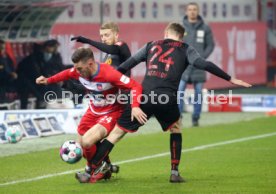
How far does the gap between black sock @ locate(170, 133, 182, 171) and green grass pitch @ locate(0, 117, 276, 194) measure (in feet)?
0.78

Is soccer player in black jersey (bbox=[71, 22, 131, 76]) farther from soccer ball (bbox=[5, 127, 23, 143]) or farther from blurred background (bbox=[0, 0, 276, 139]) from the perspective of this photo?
blurred background (bbox=[0, 0, 276, 139])

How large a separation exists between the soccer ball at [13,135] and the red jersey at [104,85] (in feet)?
14.9

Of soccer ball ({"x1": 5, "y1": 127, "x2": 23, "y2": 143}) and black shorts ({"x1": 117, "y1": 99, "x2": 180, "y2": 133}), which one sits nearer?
black shorts ({"x1": 117, "y1": 99, "x2": 180, "y2": 133})

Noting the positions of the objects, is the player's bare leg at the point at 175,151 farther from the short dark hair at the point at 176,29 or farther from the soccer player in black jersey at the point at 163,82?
the short dark hair at the point at 176,29

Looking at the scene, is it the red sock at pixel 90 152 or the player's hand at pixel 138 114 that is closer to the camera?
the player's hand at pixel 138 114

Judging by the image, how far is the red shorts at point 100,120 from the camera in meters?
12.5

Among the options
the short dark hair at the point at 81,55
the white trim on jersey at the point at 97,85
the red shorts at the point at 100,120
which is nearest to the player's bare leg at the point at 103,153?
the red shorts at the point at 100,120

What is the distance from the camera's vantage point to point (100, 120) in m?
12.6

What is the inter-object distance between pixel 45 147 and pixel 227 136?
138 inches

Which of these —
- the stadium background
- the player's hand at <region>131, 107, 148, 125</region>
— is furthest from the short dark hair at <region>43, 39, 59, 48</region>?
the player's hand at <region>131, 107, 148, 125</region>

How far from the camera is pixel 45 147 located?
16922 mm

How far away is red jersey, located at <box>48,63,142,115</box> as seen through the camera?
11977 mm

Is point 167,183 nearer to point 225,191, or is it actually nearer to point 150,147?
point 225,191

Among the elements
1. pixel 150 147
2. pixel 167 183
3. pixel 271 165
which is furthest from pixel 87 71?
pixel 150 147
